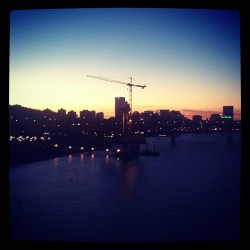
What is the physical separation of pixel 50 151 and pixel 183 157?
6.98 meters

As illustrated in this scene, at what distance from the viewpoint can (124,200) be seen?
9.06 meters

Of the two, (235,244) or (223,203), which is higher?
(235,244)

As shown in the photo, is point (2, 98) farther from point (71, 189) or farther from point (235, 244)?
point (71, 189)

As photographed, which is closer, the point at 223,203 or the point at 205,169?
the point at 223,203

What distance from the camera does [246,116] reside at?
1.10 m

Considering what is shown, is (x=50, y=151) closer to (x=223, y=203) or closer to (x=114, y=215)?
(x=114, y=215)

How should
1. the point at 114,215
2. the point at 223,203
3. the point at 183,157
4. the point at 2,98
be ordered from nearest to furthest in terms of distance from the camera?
the point at 2,98 < the point at 114,215 < the point at 223,203 < the point at 183,157

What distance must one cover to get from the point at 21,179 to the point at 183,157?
28.1ft

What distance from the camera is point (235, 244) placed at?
110cm

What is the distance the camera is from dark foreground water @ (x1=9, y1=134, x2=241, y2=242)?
6551 millimetres

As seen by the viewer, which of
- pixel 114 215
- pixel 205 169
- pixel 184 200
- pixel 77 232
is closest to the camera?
pixel 77 232

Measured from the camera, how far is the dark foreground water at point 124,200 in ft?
21.5

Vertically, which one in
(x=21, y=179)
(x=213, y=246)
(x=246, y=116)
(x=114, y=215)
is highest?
(x=246, y=116)

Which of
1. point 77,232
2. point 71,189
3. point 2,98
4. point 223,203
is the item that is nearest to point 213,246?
point 2,98
